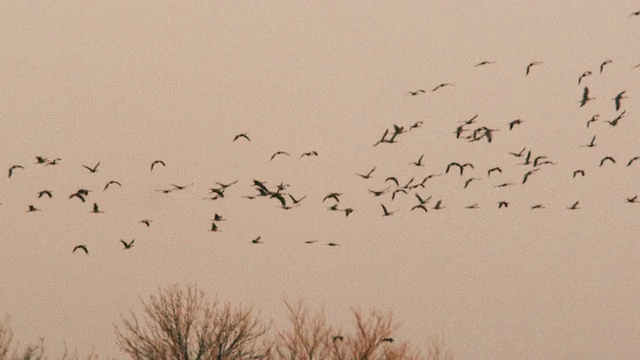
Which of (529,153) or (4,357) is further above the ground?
(529,153)

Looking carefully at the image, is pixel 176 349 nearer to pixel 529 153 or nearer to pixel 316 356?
pixel 316 356

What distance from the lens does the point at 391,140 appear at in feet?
93.9

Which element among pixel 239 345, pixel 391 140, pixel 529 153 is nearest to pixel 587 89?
pixel 529 153

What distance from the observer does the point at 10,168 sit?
28.4m

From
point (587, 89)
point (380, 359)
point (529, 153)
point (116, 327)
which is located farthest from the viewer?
point (116, 327)

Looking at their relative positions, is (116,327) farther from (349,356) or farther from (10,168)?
(10,168)

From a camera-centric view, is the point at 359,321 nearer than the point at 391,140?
No

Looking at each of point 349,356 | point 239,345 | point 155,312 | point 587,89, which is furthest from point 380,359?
point 587,89

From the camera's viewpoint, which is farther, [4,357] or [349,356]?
[4,357]

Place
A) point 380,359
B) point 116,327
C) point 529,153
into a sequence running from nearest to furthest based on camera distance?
point 529,153
point 380,359
point 116,327

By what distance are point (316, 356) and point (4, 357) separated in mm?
14275

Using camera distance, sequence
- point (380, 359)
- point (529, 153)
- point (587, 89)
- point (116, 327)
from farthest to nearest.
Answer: point (116, 327), point (380, 359), point (529, 153), point (587, 89)

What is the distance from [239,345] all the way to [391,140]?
16.4 metres

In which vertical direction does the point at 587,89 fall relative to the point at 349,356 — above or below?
above
